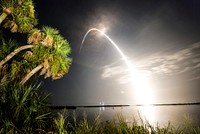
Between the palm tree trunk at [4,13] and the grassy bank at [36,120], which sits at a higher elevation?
the palm tree trunk at [4,13]

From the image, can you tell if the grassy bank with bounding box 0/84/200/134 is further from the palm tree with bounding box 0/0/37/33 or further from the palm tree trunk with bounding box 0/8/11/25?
the palm tree with bounding box 0/0/37/33

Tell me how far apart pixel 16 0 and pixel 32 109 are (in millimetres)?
13517

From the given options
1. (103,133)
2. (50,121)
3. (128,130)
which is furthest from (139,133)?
(50,121)

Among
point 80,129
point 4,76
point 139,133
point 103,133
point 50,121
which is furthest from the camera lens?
point 4,76

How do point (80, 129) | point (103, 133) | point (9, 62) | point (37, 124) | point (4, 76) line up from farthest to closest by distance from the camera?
point (9, 62) < point (4, 76) < point (37, 124) < point (80, 129) < point (103, 133)

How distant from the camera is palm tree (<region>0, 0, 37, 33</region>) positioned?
21.0m

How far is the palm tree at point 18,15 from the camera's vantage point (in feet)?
68.9

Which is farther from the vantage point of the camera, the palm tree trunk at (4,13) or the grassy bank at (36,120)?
the palm tree trunk at (4,13)

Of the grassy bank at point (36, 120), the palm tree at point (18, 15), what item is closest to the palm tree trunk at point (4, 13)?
the palm tree at point (18, 15)

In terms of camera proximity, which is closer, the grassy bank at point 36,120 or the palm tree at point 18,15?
the grassy bank at point 36,120

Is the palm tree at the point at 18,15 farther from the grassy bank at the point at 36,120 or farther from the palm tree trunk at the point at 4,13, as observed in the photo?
the grassy bank at the point at 36,120

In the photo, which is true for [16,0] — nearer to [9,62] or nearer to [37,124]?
[9,62]

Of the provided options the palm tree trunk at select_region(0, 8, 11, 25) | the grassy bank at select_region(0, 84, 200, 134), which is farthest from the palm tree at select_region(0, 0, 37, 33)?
the grassy bank at select_region(0, 84, 200, 134)

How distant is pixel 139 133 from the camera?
6.33 meters
